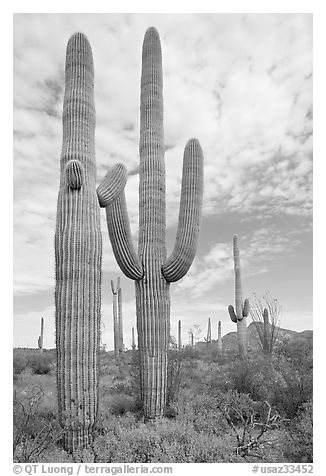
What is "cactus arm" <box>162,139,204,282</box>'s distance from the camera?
8086 millimetres

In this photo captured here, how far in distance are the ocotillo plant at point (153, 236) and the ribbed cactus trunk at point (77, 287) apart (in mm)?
683

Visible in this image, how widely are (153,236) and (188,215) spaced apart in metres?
0.79

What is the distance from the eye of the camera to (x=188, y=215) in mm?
8328

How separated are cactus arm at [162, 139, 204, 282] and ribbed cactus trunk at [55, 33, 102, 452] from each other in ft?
6.02

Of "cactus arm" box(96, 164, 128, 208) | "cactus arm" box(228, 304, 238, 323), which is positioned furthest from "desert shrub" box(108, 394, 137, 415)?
"cactus arm" box(228, 304, 238, 323)

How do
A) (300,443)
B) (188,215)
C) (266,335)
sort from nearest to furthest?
(300,443), (188,215), (266,335)

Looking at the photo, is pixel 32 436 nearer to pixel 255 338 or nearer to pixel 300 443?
pixel 300 443

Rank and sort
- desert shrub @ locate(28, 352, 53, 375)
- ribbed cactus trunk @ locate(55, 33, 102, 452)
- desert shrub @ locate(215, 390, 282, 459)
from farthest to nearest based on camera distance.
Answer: desert shrub @ locate(28, 352, 53, 375), ribbed cactus trunk @ locate(55, 33, 102, 452), desert shrub @ locate(215, 390, 282, 459)

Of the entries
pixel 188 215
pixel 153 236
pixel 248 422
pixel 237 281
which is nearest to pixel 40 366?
pixel 237 281

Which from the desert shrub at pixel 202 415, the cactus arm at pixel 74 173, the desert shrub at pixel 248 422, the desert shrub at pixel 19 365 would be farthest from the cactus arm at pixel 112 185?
the desert shrub at pixel 19 365

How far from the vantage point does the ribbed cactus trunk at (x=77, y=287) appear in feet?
20.2

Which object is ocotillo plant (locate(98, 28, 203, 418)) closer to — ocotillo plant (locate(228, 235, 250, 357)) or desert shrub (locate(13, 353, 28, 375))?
desert shrub (locate(13, 353, 28, 375))
